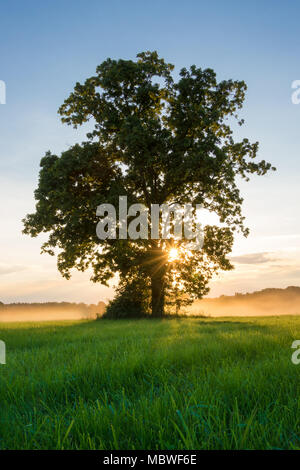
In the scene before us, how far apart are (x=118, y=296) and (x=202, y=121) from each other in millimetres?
15565

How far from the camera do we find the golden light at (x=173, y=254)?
26.6 m

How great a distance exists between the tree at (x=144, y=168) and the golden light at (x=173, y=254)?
0.89 ft

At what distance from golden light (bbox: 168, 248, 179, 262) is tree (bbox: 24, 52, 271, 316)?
0.89 feet

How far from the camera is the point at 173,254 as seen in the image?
26734 mm

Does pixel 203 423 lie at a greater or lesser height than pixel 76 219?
lesser

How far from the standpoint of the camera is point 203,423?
8.32 feet
